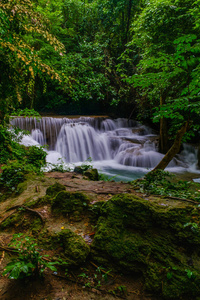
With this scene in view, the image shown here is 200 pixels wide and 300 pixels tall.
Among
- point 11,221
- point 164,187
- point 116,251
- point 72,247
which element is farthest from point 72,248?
point 164,187

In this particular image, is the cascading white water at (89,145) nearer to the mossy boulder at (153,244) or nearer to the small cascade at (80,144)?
the small cascade at (80,144)

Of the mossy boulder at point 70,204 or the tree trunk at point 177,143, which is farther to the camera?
the tree trunk at point 177,143

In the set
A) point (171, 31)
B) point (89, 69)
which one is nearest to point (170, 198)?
point (171, 31)

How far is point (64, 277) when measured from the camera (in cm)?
172

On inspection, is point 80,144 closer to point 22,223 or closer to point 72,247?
point 22,223

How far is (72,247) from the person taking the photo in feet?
6.18

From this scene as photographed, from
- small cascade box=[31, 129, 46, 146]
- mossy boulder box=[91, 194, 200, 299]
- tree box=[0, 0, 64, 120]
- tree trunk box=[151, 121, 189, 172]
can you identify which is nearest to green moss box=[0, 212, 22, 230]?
mossy boulder box=[91, 194, 200, 299]

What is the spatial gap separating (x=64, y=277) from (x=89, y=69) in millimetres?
14701

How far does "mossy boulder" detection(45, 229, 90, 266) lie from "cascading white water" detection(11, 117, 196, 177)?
8132 millimetres

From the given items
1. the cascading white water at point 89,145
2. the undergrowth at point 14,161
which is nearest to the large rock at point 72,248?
the undergrowth at point 14,161

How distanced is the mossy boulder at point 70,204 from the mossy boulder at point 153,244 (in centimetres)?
45

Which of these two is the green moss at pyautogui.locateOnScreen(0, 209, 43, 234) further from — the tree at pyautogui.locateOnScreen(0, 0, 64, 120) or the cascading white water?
the cascading white water

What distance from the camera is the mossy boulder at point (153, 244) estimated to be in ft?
5.41

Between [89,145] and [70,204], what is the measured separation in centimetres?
970
